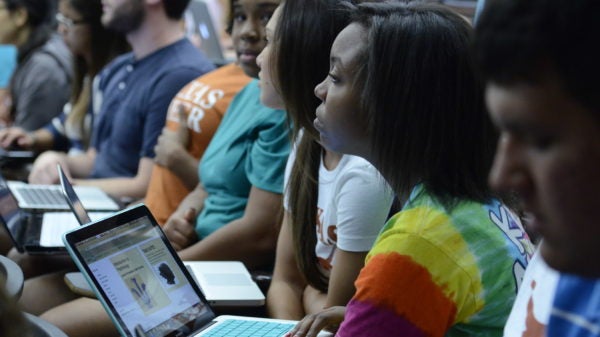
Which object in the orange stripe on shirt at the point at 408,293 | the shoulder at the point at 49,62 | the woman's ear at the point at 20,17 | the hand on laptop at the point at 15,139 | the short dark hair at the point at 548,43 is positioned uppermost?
the short dark hair at the point at 548,43

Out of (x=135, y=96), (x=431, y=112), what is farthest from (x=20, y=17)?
(x=431, y=112)

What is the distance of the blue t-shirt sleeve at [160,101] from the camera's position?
10.00ft

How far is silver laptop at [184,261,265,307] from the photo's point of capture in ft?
6.20

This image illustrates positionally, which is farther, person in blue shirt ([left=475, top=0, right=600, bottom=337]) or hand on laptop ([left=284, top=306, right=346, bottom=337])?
hand on laptop ([left=284, top=306, right=346, bottom=337])

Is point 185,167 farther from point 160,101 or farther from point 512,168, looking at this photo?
point 512,168

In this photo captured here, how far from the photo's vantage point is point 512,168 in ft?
2.50

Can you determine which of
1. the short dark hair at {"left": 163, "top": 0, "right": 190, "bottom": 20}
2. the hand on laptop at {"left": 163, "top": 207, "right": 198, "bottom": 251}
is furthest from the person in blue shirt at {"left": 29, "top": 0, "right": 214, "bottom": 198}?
the hand on laptop at {"left": 163, "top": 207, "right": 198, "bottom": 251}

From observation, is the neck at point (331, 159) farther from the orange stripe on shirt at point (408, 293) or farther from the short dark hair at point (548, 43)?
the short dark hair at point (548, 43)

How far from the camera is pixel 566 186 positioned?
0.72 metres

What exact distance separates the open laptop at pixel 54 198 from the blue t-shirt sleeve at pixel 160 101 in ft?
0.72

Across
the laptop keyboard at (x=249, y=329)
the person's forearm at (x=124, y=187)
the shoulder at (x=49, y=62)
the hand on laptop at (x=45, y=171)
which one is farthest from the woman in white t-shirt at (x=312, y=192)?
the shoulder at (x=49, y=62)

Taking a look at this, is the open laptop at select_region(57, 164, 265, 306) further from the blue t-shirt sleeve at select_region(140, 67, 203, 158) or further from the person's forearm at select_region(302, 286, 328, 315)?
the blue t-shirt sleeve at select_region(140, 67, 203, 158)

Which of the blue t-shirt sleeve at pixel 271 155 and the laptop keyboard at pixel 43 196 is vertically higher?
the blue t-shirt sleeve at pixel 271 155

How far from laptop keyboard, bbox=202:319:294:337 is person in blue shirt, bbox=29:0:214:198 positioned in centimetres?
139
